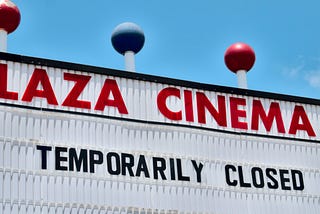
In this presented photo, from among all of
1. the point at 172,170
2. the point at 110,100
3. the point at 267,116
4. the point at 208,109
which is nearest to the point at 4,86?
the point at 110,100

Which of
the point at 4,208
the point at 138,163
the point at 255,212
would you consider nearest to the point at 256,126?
the point at 255,212

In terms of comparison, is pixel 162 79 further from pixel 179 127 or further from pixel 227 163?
pixel 227 163

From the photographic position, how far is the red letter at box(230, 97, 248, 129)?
67.5 ft

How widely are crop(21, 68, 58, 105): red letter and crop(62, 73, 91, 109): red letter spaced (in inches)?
14.6

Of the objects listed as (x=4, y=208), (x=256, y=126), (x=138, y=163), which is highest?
(x=256, y=126)

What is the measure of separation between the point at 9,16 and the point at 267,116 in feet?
25.8

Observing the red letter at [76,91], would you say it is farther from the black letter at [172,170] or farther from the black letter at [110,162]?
the black letter at [172,170]

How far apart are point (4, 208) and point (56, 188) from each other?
1351mm

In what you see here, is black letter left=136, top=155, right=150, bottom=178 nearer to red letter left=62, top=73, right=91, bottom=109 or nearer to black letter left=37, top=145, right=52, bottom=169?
red letter left=62, top=73, right=91, bottom=109

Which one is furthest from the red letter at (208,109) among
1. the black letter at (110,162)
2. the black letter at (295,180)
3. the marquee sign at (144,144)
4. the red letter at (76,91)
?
the red letter at (76,91)

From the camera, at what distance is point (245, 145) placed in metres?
20.4

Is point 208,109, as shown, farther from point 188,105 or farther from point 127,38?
point 127,38

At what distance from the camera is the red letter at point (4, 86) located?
1759cm

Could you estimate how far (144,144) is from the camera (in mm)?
18844
